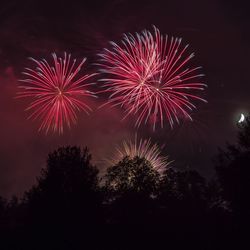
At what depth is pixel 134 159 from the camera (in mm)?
53875

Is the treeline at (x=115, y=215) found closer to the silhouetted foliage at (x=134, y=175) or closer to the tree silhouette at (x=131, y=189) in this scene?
the tree silhouette at (x=131, y=189)

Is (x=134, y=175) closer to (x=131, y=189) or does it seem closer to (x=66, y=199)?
(x=131, y=189)

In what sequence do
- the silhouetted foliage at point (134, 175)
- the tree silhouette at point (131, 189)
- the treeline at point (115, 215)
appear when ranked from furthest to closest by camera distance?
the silhouetted foliage at point (134, 175), the tree silhouette at point (131, 189), the treeline at point (115, 215)

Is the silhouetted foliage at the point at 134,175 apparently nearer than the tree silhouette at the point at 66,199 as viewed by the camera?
No

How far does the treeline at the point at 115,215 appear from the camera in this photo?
1292 inches

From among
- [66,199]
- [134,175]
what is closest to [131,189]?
[134,175]

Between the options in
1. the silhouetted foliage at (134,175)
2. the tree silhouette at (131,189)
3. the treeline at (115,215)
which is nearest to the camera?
the treeline at (115,215)

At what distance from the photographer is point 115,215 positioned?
41.3 m

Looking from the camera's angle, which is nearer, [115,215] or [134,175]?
[115,215]

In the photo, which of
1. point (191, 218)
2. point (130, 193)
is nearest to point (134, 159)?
point (130, 193)

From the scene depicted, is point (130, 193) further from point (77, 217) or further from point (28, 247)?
point (28, 247)

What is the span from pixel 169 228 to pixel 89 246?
770 centimetres

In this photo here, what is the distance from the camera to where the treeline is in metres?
32.8

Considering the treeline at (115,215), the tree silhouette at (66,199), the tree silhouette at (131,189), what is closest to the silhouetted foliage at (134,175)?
the tree silhouette at (131,189)
